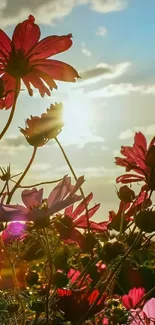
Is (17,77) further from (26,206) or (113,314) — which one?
(113,314)

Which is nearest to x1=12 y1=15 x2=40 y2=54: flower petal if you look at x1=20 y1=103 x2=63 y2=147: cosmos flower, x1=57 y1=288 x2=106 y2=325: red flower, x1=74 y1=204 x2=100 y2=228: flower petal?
x1=20 y1=103 x2=63 y2=147: cosmos flower

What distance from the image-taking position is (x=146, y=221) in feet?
1.74

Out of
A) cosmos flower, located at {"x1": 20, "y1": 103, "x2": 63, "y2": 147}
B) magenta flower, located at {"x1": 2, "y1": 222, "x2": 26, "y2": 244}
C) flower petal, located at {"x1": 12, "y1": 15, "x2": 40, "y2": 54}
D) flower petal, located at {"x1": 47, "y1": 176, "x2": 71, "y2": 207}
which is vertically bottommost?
magenta flower, located at {"x1": 2, "y1": 222, "x2": 26, "y2": 244}

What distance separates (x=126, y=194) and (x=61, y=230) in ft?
0.27

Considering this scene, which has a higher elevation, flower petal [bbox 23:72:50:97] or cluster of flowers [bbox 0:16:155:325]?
flower petal [bbox 23:72:50:97]

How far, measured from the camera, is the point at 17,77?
0.69 metres

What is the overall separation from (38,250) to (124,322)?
12 cm

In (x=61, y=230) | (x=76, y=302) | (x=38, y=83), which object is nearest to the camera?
(x=76, y=302)

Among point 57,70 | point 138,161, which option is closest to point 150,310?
point 138,161

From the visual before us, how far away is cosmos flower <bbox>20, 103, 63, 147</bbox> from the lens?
24.8 inches

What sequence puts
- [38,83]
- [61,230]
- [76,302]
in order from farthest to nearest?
[38,83] → [61,230] → [76,302]

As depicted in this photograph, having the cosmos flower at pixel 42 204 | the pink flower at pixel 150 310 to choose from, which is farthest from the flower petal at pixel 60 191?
the pink flower at pixel 150 310

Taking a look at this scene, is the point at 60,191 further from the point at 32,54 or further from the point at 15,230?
the point at 32,54

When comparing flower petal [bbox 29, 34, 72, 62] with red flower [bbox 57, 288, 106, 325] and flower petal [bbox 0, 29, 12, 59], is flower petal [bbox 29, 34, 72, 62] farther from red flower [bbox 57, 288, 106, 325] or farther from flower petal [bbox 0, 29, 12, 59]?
red flower [bbox 57, 288, 106, 325]
